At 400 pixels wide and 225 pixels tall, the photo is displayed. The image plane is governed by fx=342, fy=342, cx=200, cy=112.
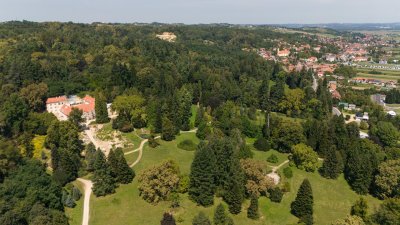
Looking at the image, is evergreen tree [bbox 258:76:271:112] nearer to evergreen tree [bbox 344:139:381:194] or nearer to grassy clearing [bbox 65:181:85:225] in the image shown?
evergreen tree [bbox 344:139:381:194]

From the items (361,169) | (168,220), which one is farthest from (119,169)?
(361,169)

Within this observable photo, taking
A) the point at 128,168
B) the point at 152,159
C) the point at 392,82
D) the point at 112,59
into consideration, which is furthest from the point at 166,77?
the point at 392,82

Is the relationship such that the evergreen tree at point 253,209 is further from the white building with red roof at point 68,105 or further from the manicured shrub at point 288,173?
the white building with red roof at point 68,105

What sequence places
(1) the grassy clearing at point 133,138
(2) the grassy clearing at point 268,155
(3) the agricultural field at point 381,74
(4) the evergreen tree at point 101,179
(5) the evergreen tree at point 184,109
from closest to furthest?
(4) the evergreen tree at point 101,179
(2) the grassy clearing at point 268,155
(1) the grassy clearing at point 133,138
(5) the evergreen tree at point 184,109
(3) the agricultural field at point 381,74

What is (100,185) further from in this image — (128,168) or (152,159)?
(152,159)

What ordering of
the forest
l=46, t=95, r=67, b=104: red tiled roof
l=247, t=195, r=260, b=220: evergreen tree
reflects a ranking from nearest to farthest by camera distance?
l=247, t=195, r=260, b=220: evergreen tree → the forest → l=46, t=95, r=67, b=104: red tiled roof

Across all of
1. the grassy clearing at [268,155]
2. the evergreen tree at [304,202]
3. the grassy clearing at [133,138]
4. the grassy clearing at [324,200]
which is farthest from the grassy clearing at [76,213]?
the grassy clearing at [268,155]

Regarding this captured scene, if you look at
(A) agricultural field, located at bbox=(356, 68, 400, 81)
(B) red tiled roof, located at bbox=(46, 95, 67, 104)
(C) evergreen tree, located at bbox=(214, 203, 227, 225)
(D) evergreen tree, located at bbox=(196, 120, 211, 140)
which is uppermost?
(B) red tiled roof, located at bbox=(46, 95, 67, 104)

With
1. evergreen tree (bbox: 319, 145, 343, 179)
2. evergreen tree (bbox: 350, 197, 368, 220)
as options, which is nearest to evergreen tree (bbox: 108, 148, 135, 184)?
evergreen tree (bbox: 319, 145, 343, 179)
